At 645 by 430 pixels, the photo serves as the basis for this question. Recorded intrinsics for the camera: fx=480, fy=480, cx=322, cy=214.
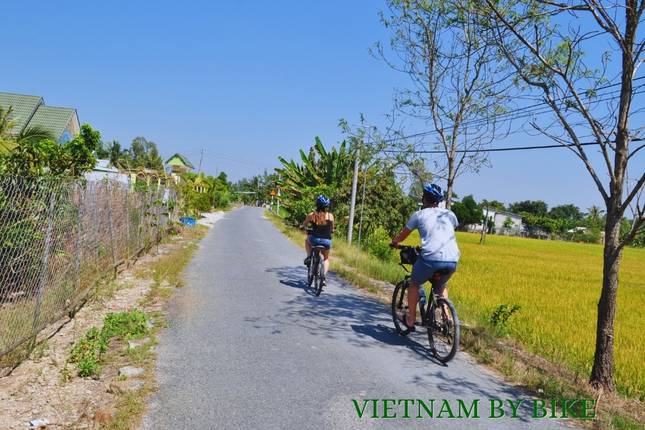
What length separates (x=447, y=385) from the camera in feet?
15.5

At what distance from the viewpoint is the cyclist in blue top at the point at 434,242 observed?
5426 mm

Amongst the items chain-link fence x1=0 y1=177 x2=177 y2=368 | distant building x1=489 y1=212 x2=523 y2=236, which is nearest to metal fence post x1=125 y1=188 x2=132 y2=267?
chain-link fence x1=0 y1=177 x2=177 y2=368

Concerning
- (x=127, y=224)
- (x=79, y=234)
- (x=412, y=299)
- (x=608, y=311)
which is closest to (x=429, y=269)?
(x=412, y=299)

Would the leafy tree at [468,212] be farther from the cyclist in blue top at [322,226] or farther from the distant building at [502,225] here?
the cyclist in blue top at [322,226]

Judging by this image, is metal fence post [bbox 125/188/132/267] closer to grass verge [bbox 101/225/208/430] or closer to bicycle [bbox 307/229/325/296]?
grass verge [bbox 101/225/208/430]

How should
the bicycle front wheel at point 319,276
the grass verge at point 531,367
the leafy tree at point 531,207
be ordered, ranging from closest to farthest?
the grass verge at point 531,367 → the bicycle front wheel at point 319,276 → the leafy tree at point 531,207

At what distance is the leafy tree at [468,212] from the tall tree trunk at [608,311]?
8091 centimetres

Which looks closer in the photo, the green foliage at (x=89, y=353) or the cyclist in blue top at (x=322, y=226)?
the green foliage at (x=89, y=353)

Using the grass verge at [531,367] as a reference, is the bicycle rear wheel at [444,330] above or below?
above

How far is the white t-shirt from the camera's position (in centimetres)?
542

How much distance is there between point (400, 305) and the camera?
21.8 feet

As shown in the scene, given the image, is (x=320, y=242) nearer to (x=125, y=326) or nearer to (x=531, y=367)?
(x=125, y=326)

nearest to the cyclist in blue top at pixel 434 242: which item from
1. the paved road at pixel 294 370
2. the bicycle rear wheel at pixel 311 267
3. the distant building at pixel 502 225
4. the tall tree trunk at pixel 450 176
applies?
the paved road at pixel 294 370

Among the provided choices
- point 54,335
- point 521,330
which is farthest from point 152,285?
point 521,330
